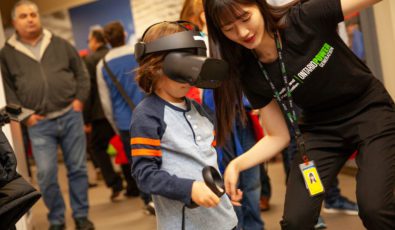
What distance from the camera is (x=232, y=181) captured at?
2053 millimetres

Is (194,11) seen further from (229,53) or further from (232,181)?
(232,181)

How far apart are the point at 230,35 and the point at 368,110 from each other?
2.02 feet

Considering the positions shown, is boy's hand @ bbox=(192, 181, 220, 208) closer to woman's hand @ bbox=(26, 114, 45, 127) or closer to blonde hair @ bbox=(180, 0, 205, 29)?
blonde hair @ bbox=(180, 0, 205, 29)

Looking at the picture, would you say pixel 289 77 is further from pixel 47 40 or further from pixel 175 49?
pixel 47 40

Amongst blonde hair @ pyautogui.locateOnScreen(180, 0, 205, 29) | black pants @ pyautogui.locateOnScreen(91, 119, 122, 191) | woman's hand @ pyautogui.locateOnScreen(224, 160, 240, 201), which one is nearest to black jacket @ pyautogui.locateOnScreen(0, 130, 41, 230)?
woman's hand @ pyautogui.locateOnScreen(224, 160, 240, 201)

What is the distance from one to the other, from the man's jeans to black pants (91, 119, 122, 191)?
125cm

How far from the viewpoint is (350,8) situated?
207cm

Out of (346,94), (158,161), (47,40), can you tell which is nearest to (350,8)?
(346,94)

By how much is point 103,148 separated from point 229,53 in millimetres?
3794

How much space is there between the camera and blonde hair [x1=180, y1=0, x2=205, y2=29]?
3.25 m

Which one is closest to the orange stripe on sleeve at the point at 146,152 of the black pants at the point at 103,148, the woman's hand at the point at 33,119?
the woman's hand at the point at 33,119

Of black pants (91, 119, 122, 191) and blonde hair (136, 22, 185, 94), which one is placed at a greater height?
blonde hair (136, 22, 185, 94)

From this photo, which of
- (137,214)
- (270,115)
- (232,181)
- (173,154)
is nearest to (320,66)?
(270,115)

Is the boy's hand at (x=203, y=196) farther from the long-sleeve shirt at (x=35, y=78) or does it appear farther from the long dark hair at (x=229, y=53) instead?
the long-sleeve shirt at (x=35, y=78)
